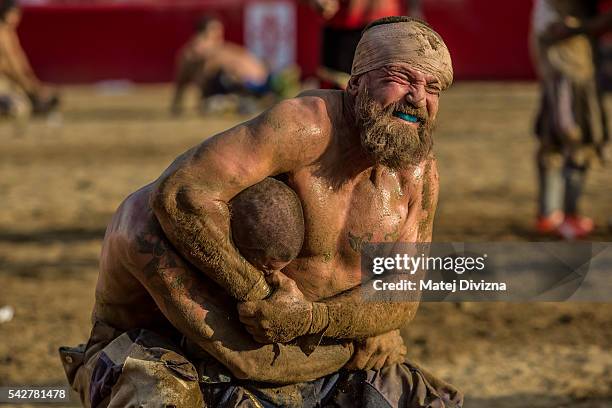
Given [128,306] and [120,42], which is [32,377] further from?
[120,42]

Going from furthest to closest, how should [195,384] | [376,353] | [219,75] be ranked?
[219,75] < [376,353] < [195,384]

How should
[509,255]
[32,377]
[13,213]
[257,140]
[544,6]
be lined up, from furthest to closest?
[13,213] → [544,6] → [509,255] → [32,377] → [257,140]

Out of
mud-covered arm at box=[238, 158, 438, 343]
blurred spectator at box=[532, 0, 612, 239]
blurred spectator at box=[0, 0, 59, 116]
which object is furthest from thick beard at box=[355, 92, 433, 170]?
blurred spectator at box=[0, 0, 59, 116]

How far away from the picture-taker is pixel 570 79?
7.39 m

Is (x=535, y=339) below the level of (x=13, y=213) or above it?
above

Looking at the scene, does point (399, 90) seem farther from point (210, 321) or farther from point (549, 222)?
point (549, 222)

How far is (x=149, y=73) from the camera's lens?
2255 centimetres

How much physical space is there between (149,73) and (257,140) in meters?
19.8

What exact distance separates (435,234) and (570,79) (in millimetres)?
1420

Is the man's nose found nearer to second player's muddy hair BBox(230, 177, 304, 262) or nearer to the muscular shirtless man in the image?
the muscular shirtless man

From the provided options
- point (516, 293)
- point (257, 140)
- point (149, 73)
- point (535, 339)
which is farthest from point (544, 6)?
point (149, 73)

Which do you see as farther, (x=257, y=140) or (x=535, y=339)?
(x=535, y=339)

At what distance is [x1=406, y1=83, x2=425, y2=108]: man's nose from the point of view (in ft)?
10.1

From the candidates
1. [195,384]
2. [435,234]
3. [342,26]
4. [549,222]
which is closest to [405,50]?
[195,384]
